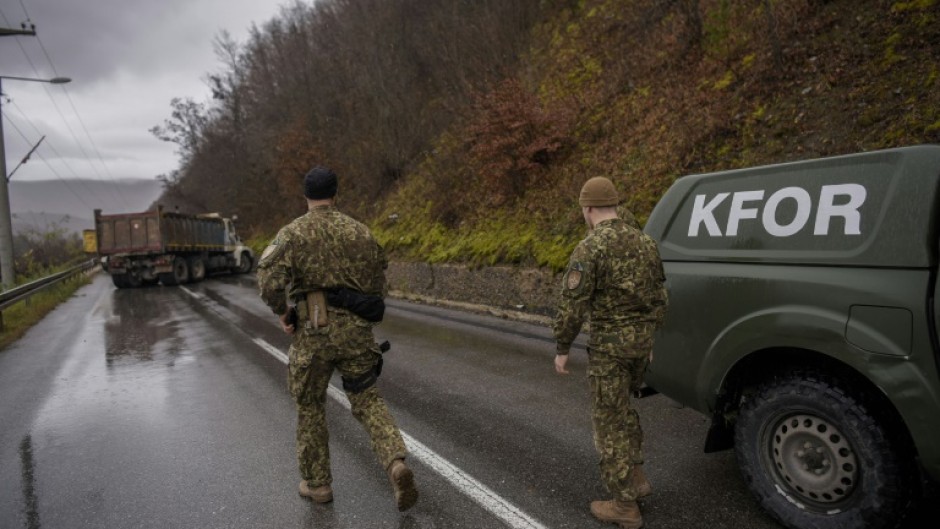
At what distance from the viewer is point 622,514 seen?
9.83ft

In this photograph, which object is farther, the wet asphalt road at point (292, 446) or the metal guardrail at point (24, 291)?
the metal guardrail at point (24, 291)

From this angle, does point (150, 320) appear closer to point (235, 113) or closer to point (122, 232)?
point (122, 232)

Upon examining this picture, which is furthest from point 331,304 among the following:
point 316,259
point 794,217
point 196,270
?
point 196,270

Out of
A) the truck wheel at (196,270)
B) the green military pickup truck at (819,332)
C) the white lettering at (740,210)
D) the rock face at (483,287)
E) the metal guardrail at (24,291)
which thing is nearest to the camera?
the green military pickup truck at (819,332)

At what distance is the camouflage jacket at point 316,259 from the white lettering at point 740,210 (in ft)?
7.02

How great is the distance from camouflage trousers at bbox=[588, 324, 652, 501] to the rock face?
6.15m

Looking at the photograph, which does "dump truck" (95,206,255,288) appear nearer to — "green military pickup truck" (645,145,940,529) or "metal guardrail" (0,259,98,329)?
"metal guardrail" (0,259,98,329)

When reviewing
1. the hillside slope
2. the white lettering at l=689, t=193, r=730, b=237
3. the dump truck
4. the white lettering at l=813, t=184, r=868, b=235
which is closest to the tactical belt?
the white lettering at l=689, t=193, r=730, b=237

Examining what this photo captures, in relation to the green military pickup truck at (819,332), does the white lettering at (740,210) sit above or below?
above

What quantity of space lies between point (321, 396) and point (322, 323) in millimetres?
508

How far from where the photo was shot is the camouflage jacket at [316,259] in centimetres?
325

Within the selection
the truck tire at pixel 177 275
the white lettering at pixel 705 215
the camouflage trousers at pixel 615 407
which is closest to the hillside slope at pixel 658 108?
the white lettering at pixel 705 215

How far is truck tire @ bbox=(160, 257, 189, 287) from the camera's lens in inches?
843

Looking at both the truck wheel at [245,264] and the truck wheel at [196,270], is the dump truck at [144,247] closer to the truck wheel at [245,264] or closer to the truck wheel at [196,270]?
the truck wheel at [196,270]
